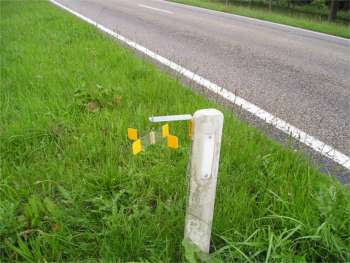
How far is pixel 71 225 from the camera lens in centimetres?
145

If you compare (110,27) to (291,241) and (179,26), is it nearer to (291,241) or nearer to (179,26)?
(179,26)

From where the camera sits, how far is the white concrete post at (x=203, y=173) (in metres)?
0.99

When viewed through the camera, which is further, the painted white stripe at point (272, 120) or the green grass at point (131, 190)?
the painted white stripe at point (272, 120)

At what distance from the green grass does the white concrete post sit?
160mm

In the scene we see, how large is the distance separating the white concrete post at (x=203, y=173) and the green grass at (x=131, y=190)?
0.16 metres

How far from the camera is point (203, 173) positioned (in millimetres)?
1071

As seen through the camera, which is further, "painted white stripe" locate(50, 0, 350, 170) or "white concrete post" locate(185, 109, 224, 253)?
"painted white stripe" locate(50, 0, 350, 170)

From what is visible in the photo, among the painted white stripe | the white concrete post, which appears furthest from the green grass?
the painted white stripe

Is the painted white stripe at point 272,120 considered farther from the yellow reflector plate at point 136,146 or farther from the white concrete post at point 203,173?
the yellow reflector plate at point 136,146

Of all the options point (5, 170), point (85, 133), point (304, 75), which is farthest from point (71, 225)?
point (304, 75)

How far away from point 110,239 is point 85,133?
1.03 metres

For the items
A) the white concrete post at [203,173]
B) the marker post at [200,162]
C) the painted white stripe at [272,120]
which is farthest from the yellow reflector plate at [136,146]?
the painted white stripe at [272,120]

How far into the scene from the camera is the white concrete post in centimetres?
99

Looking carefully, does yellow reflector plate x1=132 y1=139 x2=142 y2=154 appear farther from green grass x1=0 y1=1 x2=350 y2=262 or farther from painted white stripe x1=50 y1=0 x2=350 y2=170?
painted white stripe x1=50 y1=0 x2=350 y2=170
